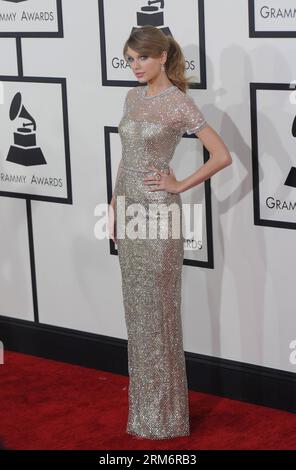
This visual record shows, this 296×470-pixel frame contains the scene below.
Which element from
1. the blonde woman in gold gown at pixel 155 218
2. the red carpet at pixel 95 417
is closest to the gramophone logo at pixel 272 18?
the blonde woman in gold gown at pixel 155 218

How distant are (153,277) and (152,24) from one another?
51.2 inches

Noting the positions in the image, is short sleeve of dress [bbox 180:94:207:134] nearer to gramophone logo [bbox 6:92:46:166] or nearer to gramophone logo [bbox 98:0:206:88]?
gramophone logo [bbox 98:0:206:88]

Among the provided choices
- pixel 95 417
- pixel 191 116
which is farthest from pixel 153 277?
pixel 95 417

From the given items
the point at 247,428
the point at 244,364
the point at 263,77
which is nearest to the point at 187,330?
the point at 244,364

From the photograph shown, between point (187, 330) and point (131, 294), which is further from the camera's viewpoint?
point (187, 330)

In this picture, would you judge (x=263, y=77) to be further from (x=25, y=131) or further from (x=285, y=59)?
(x=25, y=131)

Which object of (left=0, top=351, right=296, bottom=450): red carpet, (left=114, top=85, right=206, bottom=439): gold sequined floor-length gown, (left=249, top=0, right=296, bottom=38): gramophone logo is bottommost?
(left=0, top=351, right=296, bottom=450): red carpet


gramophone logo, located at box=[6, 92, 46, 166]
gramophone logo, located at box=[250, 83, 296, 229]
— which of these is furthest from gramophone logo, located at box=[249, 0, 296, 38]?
gramophone logo, located at box=[6, 92, 46, 166]

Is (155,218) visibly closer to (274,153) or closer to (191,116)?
(191,116)

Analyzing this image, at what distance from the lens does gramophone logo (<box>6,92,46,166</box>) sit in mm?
5316

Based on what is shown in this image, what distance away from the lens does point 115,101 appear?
491 centimetres

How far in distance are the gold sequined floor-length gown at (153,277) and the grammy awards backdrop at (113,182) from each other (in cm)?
45

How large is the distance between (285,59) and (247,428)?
1.70 meters

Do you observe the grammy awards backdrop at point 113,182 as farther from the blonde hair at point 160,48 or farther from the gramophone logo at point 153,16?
the blonde hair at point 160,48
